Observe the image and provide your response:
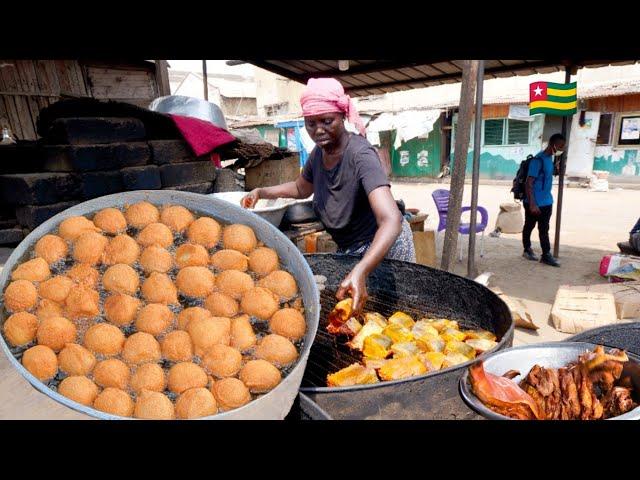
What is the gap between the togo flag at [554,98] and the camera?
7.03 m

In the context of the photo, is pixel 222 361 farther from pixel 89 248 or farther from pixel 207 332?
pixel 89 248

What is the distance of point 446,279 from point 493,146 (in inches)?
742

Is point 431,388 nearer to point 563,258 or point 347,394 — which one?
point 347,394

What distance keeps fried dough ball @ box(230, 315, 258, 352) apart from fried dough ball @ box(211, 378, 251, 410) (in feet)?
0.53

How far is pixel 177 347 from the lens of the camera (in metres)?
1.57

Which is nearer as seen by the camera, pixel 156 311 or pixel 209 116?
pixel 156 311

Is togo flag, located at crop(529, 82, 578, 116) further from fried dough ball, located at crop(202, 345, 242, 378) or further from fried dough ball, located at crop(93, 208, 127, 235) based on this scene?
fried dough ball, located at crop(202, 345, 242, 378)

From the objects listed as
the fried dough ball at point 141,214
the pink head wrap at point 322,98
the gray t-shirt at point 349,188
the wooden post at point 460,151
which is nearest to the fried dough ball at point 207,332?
the fried dough ball at point 141,214

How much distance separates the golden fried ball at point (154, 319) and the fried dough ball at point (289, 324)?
1.27ft

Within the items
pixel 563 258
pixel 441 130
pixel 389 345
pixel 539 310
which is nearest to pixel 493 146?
pixel 441 130

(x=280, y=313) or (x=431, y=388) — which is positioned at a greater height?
(x=280, y=313)

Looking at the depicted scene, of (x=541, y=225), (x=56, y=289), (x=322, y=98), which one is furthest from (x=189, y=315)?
(x=541, y=225)

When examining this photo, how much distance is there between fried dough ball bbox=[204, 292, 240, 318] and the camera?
5.60ft

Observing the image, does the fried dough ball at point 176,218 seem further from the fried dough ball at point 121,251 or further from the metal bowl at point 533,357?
the metal bowl at point 533,357
